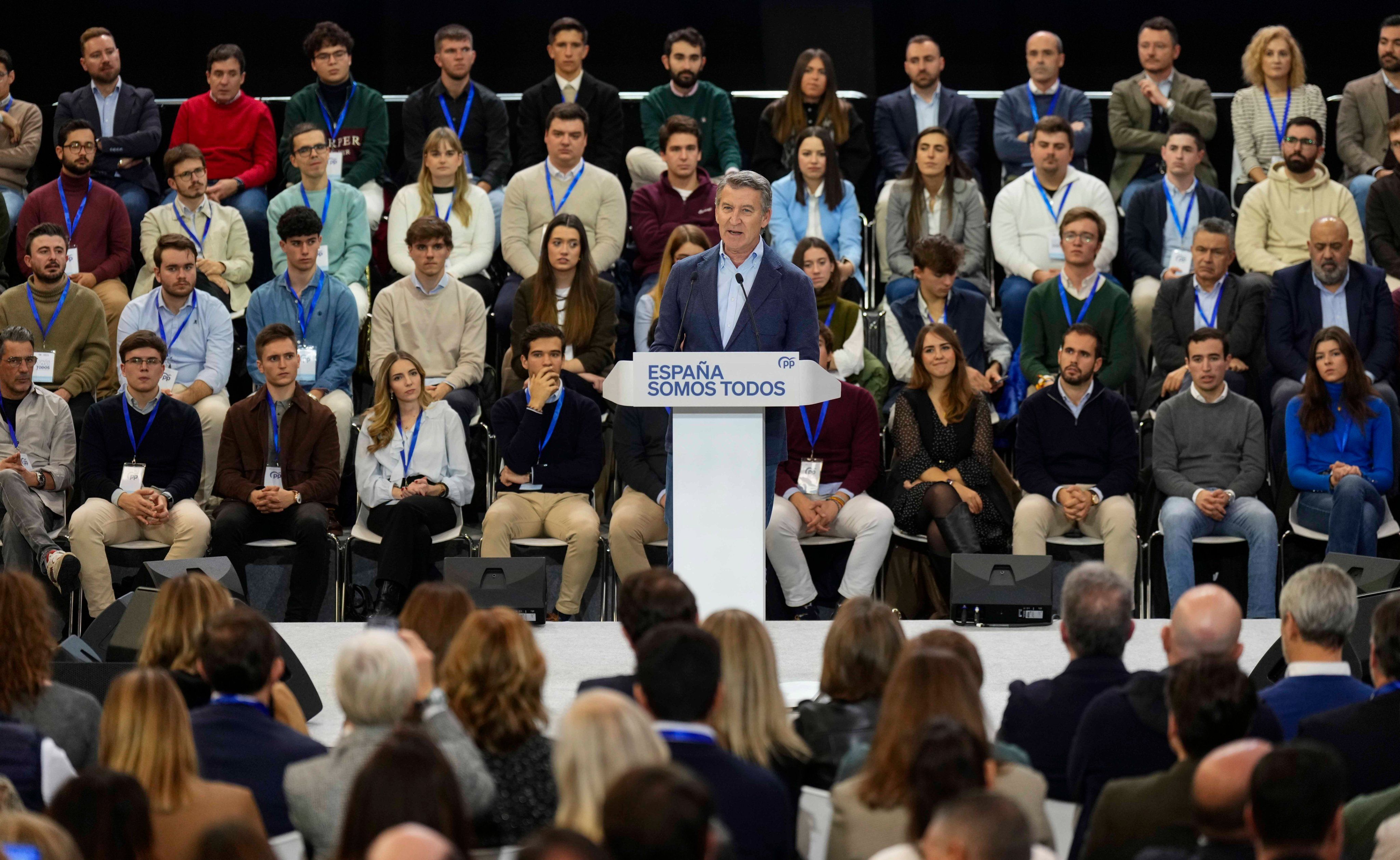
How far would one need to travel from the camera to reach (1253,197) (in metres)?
8.04

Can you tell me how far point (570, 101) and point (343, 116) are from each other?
1.21m

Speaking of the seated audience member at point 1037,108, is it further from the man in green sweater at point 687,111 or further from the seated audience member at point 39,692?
the seated audience member at point 39,692

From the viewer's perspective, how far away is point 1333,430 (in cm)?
667

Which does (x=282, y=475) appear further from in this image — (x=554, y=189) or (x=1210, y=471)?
(x=1210, y=471)

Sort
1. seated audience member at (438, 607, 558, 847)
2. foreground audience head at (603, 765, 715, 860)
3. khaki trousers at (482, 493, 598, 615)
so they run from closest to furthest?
foreground audience head at (603, 765, 715, 860)
seated audience member at (438, 607, 558, 847)
khaki trousers at (482, 493, 598, 615)

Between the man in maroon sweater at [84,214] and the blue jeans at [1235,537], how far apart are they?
198 inches

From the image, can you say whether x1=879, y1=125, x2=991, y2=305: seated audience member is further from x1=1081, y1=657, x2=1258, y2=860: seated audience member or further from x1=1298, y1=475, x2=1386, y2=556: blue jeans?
x1=1081, y1=657, x2=1258, y2=860: seated audience member

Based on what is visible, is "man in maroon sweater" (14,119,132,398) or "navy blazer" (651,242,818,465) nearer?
"navy blazer" (651,242,818,465)

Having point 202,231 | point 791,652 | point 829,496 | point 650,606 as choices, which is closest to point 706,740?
point 650,606

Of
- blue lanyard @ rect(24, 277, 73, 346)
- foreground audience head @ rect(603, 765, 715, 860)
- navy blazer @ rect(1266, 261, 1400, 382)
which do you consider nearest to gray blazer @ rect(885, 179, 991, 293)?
navy blazer @ rect(1266, 261, 1400, 382)

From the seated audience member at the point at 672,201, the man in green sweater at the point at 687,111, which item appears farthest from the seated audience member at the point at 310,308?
the man in green sweater at the point at 687,111

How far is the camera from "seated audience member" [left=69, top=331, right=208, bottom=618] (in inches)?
253

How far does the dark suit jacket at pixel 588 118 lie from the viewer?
875 centimetres

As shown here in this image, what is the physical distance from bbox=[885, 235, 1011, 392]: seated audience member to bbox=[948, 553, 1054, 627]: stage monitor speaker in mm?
1703
